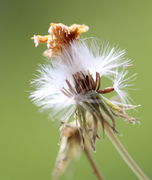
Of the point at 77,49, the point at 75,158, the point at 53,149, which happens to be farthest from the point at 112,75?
the point at 53,149

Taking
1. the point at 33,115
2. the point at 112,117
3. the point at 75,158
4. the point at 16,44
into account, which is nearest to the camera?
the point at 112,117

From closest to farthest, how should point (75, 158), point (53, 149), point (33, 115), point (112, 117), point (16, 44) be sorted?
point (112, 117), point (75, 158), point (53, 149), point (33, 115), point (16, 44)

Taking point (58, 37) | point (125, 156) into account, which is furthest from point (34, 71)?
point (125, 156)

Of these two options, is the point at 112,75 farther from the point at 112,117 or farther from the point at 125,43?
the point at 125,43

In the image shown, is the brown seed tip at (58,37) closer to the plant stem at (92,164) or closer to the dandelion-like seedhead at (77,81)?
the dandelion-like seedhead at (77,81)

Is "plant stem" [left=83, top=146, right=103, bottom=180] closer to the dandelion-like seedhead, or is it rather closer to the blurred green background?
the dandelion-like seedhead

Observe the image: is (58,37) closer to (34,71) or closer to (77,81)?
(77,81)

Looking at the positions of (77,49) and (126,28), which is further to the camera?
(126,28)
